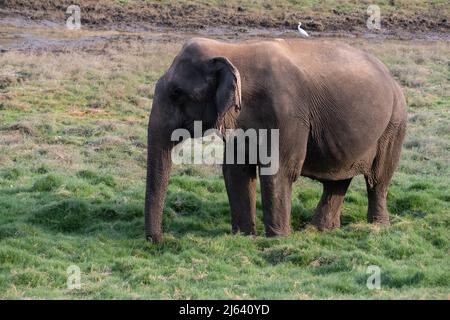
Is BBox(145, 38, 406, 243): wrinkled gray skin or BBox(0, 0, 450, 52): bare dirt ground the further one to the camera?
BBox(0, 0, 450, 52): bare dirt ground

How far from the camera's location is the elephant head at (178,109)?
10344 millimetres

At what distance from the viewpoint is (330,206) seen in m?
11.9

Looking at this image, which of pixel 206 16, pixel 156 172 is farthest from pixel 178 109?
pixel 206 16

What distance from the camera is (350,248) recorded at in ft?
35.2

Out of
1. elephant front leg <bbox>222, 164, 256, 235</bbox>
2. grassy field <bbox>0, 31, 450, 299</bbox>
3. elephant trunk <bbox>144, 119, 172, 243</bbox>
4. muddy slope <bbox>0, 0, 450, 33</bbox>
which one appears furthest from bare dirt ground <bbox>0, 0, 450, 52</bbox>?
elephant trunk <bbox>144, 119, 172, 243</bbox>

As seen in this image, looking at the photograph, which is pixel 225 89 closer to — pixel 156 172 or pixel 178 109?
pixel 178 109

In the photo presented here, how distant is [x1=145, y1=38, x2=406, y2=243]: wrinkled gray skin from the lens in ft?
34.1

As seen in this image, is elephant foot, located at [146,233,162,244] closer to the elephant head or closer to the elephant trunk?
the elephant head

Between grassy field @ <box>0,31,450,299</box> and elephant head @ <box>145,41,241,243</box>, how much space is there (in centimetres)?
63

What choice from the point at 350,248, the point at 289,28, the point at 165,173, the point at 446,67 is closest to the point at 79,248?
the point at 165,173

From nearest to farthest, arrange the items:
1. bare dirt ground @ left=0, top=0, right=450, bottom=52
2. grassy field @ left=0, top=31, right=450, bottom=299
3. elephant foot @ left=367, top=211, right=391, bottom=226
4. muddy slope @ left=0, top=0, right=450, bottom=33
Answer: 1. grassy field @ left=0, top=31, right=450, bottom=299
2. elephant foot @ left=367, top=211, right=391, bottom=226
3. bare dirt ground @ left=0, top=0, right=450, bottom=52
4. muddy slope @ left=0, top=0, right=450, bottom=33

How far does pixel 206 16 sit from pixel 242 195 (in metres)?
26.9
